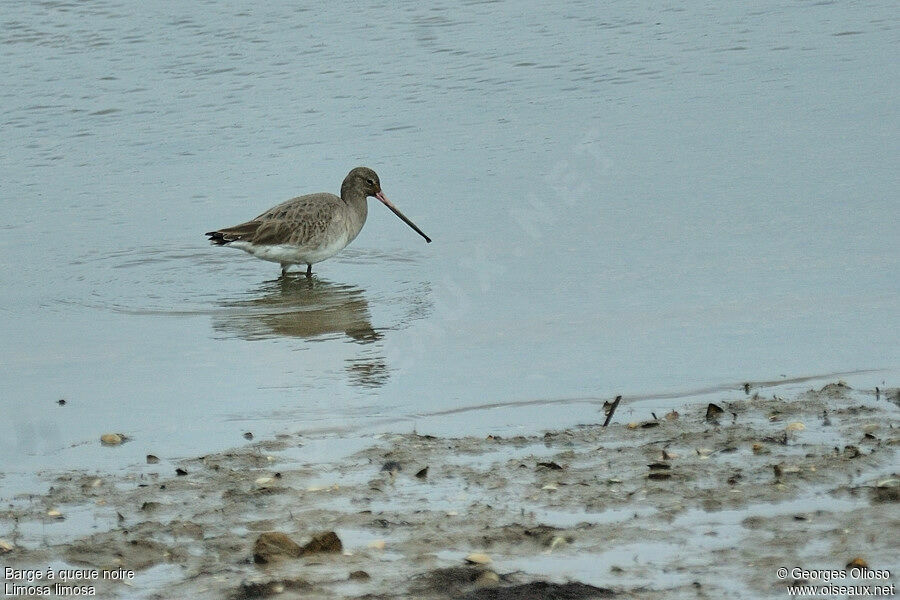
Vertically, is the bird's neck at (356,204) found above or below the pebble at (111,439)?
below

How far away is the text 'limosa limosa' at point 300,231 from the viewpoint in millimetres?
10094

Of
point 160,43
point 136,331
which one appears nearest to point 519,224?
point 136,331

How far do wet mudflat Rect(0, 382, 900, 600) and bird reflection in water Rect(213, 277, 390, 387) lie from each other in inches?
61.2

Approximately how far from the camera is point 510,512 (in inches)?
199

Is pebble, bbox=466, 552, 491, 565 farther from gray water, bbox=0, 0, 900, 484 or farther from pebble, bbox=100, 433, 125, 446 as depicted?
pebble, bbox=100, 433, 125, 446

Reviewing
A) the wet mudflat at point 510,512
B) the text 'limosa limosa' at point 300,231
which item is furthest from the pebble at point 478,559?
the text 'limosa limosa' at point 300,231

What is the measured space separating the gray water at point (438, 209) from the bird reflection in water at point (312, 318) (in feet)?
0.11

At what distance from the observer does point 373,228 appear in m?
11.7

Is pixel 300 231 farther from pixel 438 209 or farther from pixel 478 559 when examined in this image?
pixel 478 559

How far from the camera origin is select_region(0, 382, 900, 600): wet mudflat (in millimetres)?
4449

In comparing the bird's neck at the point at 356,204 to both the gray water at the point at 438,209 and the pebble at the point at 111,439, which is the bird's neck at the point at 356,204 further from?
the pebble at the point at 111,439

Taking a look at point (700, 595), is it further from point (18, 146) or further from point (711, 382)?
point (18, 146)

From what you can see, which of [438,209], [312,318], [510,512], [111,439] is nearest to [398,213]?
[438,209]

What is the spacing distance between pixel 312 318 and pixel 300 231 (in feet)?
4.64
